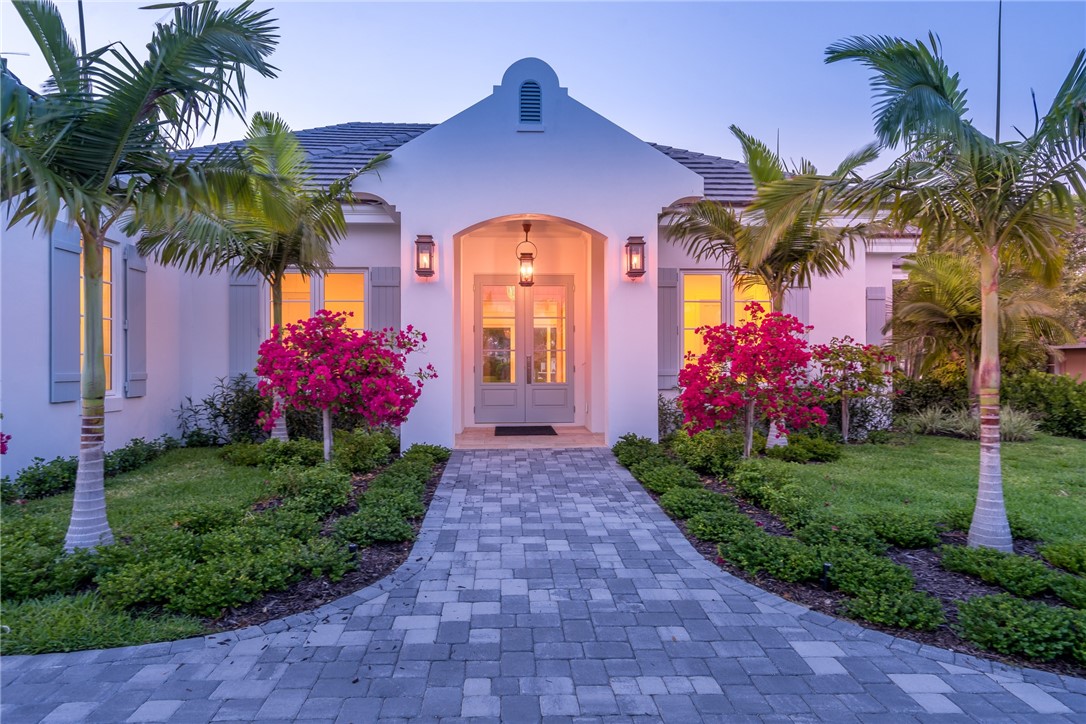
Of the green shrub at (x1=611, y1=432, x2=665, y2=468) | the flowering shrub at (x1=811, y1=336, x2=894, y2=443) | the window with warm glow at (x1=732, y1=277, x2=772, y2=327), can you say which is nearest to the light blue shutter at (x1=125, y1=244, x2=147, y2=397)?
the green shrub at (x1=611, y1=432, x2=665, y2=468)

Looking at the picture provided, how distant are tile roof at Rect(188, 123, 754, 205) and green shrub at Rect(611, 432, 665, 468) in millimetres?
3732

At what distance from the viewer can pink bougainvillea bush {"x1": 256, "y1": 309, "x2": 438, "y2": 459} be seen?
6070 millimetres

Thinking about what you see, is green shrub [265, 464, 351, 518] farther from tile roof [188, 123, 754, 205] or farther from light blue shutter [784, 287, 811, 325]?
light blue shutter [784, 287, 811, 325]

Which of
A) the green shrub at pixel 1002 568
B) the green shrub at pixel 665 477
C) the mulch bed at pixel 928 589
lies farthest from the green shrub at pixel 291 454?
the green shrub at pixel 1002 568

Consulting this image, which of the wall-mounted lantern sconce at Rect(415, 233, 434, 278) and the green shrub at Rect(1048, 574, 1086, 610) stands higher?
the wall-mounted lantern sconce at Rect(415, 233, 434, 278)

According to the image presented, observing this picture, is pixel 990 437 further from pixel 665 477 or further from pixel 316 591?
pixel 316 591

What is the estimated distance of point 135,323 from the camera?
7.49m

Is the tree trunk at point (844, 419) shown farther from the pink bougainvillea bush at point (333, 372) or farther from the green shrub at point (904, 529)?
the pink bougainvillea bush at point (333, 372)

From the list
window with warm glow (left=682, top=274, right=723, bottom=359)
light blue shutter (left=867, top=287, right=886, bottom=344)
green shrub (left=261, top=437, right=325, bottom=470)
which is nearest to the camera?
green shrub (left=261, top=437, right=325, bottom=470)

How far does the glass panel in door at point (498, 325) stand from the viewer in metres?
9.97

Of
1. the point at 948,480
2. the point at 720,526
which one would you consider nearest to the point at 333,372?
the point at 720,526

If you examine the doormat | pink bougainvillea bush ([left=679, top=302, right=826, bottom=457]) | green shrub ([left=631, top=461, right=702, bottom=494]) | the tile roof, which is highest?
the tile roof

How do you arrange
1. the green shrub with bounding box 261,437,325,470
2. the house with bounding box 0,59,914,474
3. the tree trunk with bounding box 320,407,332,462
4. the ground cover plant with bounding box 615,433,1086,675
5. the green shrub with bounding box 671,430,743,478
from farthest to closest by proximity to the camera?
the green shrub with bounding box 261,437,325,470
the green shrub with bounding box 671,430,743,478
the tree trunk with bounding box 320,407,332,462
the house with bounding box 0,59,914,474
the ground cover plant with bounding box 615,433,1086,675

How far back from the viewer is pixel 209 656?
9.43ft
